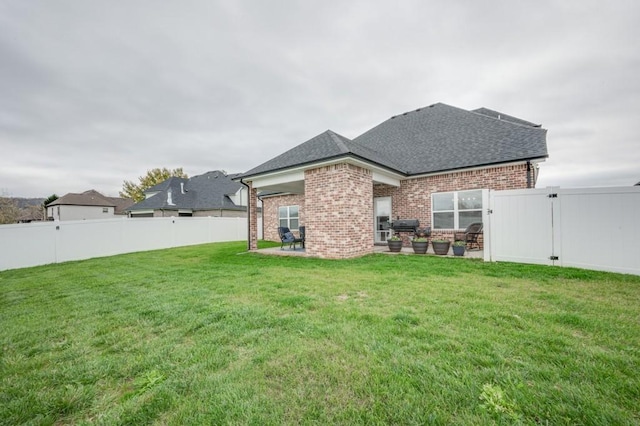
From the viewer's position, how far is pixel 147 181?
123 ft

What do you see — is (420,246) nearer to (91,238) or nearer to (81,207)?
(91,238)

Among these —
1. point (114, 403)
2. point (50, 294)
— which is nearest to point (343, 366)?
point (114, 403)

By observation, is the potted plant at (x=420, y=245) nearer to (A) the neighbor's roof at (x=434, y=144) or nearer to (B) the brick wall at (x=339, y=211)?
(B) the brick wall at (x=339, y=211)

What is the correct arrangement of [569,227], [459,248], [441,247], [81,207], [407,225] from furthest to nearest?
1. [81,207]
2. [407,225]
3. [441,247]
4. [459,248]
5. [569,227]

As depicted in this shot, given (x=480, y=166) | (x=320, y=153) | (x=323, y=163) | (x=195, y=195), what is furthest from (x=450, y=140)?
(x=195, y=195)

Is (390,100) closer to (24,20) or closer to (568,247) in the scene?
(568,247)

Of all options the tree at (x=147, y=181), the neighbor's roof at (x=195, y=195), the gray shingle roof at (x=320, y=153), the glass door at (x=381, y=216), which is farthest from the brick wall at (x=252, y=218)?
the tree at (x=147, y=181)

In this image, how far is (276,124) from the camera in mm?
19359

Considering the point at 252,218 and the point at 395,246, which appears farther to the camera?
the point at 252,218

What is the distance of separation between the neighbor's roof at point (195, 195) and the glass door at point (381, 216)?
57.3 feet

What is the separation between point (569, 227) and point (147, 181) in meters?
46.3

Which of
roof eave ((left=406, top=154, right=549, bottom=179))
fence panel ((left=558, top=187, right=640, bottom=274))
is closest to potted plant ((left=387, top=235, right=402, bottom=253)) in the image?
roof eave ((left=406, top=154, right=549, bottom=179))

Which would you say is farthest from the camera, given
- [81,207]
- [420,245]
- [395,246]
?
[81,207]

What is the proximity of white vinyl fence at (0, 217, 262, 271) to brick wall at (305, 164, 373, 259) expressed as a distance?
35.7 feet
